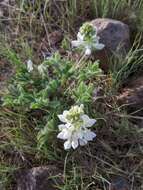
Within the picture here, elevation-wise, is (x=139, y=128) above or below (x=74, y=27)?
below

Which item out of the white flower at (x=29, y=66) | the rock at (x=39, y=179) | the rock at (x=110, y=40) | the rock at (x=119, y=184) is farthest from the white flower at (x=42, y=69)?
the rock at (x=119, y=184)

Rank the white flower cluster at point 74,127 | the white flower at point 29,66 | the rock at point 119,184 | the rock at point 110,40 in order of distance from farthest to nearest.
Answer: the rock at point 110,40 < the white flower at point 29,66 < the rock at point 119,184 < the white flower cluster at point 74,127

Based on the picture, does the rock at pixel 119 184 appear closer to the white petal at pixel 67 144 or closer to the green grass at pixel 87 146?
the green grass at pixel 87 146

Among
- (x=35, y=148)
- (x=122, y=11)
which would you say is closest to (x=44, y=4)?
(x=122, y=11)

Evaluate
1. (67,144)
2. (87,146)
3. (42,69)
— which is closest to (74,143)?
(67,144)

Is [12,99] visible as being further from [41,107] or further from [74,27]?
[74,27]

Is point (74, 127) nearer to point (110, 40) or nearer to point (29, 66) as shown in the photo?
point (29, 66)
